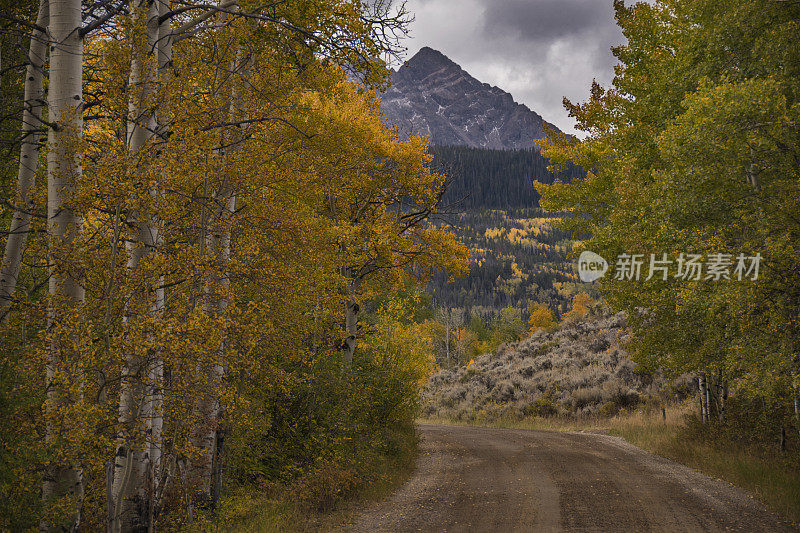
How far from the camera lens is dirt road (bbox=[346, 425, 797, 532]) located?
8.68 metres

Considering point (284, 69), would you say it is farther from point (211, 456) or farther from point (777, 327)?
point (777, 327)

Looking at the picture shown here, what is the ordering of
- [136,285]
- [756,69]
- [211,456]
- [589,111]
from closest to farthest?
[136,285] < [211,456] < [756,69] < [589,111]

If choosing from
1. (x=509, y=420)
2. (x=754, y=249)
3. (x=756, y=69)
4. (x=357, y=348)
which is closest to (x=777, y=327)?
(x=754, y=249)

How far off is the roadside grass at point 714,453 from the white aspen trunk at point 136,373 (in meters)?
9.98

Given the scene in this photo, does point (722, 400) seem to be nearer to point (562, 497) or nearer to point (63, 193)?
point (562, 497)

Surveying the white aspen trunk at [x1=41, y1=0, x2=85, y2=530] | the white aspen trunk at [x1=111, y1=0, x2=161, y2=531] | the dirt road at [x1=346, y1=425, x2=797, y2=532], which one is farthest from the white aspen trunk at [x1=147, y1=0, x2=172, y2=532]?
the dirt road at [x1=346, y1=425, x2=797, y2=532]

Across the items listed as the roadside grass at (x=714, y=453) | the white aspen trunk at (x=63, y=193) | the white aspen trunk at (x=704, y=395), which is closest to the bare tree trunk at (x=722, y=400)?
the white aspen trunk at (x=704, y=395)

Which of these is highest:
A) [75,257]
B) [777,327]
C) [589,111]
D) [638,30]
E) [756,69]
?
[638,30]

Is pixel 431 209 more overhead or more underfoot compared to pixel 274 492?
more overhead

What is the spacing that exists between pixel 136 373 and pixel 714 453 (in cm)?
1355

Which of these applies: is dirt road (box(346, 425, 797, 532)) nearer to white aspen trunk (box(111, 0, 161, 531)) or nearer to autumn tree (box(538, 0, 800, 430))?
autumn tree (box(538, 0, 800, 430))

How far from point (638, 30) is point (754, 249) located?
9784 millimetres

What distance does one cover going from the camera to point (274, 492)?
970 cm

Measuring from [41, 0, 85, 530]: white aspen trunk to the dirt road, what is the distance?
5.25m
